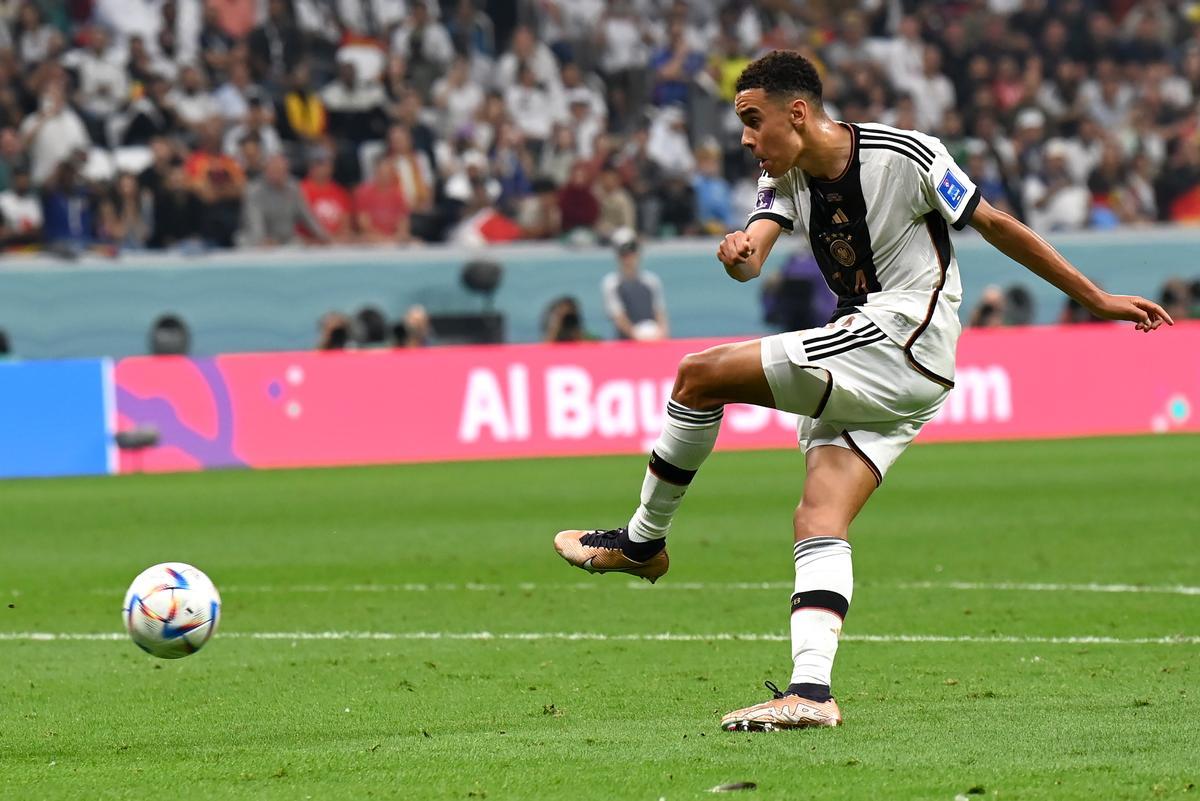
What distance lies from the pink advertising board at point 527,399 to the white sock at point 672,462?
11.9 metres

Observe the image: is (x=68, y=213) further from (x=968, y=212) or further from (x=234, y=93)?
(x=968, y=212)

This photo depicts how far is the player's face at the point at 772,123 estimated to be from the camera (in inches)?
Result: 238

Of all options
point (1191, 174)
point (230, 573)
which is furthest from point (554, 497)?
point (1191, 174)

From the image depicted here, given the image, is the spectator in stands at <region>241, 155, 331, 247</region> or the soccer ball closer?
the soccer ball

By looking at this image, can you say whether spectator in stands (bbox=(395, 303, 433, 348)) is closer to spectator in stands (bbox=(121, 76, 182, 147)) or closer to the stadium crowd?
the stadium crowd

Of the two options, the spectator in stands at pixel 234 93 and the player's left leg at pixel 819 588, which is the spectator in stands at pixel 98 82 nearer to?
the spectator in stands at pixel 234 93

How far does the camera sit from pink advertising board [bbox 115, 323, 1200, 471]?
58.9ft

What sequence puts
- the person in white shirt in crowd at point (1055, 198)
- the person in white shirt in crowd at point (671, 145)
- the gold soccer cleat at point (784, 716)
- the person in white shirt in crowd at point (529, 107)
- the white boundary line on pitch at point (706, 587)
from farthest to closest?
1. the person in white shirt in crowd at point (1055, 198)
2. the person in white shirt in crowd at point (671, 145)
3. the person in white shirt in crowd at point (529, 107)
4. the white boundary line on pitch at point (706, 587)
5. the gold soccer cleat at point (784, 716)

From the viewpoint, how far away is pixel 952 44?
87.6 feet

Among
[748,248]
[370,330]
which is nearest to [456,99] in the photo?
[370,330]

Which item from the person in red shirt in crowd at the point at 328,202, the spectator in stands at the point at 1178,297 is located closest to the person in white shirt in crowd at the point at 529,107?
the person in red shirt in crowd at the point at 328,202

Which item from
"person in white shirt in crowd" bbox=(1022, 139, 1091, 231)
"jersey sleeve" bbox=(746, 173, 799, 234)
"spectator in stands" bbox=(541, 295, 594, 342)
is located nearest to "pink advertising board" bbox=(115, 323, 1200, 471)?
"spectator in stands" bbox=(541, 295, 594, 342)

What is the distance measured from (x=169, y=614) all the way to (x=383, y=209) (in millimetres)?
15872

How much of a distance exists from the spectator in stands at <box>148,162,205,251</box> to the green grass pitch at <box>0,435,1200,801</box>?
568 centimetres
